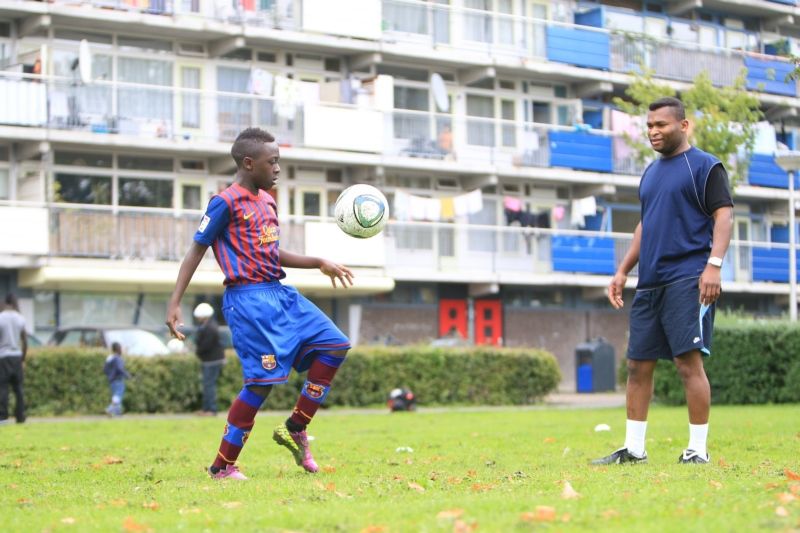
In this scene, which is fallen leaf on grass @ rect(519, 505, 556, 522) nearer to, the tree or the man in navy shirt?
the man in navy shirt

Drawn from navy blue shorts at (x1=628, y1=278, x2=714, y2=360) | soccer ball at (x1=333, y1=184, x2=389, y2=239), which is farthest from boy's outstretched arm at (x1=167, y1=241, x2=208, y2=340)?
navy blue shorts at (x1=628, y1=278, x2=714, y2=360)

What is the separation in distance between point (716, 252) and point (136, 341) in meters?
22.8

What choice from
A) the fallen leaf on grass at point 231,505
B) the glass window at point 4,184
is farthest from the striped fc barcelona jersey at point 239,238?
the glass window at point 4,184

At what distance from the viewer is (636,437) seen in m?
9.81

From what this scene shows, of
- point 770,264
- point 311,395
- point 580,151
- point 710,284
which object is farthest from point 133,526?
point 770,264

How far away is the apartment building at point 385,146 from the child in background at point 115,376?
10169mm

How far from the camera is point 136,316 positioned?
131ft

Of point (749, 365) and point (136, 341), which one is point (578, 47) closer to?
point (136, 341)

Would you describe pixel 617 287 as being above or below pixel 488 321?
above

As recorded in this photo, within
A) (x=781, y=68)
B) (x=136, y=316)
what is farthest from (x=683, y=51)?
(x=136, y=316)

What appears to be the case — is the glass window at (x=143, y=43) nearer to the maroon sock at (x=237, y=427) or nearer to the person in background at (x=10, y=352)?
the person in background at (x=10, y=352)

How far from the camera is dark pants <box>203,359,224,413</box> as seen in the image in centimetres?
2589

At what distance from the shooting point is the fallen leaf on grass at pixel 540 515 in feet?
19.6

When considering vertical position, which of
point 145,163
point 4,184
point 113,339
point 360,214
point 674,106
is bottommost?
point 113,339
